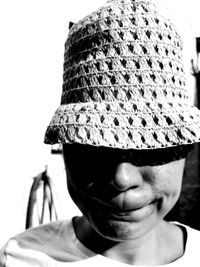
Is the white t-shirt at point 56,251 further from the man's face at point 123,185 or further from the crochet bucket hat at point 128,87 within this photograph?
the crochet bucket hat at point 128,87

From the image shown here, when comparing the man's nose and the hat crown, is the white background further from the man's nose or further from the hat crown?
the man's nose

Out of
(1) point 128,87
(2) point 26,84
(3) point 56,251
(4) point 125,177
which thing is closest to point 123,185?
(4) point 125,177

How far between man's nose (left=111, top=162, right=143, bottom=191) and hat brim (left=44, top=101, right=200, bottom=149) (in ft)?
0.17

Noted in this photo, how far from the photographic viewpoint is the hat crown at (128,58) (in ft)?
1.94

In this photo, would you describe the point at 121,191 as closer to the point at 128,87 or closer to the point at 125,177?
the point at 125,177

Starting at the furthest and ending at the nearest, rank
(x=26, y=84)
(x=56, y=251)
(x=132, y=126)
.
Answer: (x=26, y=84)
(x=56, y=251)
(x=132, y=126)

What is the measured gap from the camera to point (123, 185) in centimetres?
58

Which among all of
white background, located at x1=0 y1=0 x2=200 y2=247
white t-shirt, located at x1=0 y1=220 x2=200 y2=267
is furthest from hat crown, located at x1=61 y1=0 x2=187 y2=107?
white background, located at x1=0 y1=0 x2=200 y2=247

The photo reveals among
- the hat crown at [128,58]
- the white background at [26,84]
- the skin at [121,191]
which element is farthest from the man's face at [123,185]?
the white background at [26,84]

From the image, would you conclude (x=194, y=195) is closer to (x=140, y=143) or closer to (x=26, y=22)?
(x=26, y=22)

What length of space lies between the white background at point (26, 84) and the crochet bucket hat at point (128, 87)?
1019mm

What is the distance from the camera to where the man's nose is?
582mm

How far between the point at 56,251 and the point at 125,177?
38 centimetres

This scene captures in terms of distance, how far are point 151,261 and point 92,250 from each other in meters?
0.16
